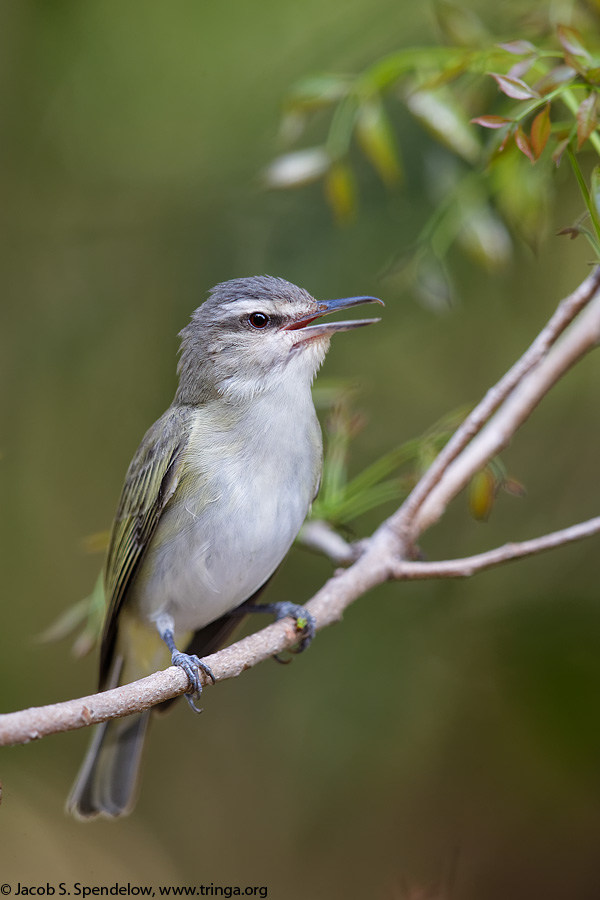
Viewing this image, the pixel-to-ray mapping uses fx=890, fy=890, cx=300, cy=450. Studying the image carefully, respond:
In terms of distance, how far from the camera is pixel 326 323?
2889 millimetres

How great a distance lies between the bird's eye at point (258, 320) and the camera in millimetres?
2971

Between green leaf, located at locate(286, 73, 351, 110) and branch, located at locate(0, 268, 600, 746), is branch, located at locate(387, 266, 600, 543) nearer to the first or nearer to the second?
branch, located at locate(0, 268, 600, 746)

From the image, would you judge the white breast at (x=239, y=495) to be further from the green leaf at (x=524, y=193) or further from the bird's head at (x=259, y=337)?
the green leaf at (x=524, y=193)

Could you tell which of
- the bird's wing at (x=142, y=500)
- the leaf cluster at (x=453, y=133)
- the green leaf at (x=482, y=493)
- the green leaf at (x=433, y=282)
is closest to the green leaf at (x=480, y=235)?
the leaf cluster at (x=453, y=133)

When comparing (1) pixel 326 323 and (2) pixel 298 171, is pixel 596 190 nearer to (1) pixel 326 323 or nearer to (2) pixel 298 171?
(1) pixel 326 323

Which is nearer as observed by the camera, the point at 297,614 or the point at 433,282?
the point at 297,614

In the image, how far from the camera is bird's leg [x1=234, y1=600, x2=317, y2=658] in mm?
2832

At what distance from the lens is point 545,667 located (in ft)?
13.3

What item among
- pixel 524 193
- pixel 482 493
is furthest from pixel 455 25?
pixel 482 493

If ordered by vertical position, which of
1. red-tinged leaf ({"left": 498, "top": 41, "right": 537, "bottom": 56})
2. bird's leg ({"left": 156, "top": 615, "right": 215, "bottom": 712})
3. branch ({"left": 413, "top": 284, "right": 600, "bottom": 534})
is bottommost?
bird's leg ({"left": 156, "top": 615, "right": 215, "bottom": 712})

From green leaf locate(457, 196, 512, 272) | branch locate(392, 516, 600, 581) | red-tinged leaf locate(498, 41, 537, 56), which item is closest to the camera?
red-tinged leaf locate(498, 41, 537, 56)

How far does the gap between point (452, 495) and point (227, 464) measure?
2.47 feet

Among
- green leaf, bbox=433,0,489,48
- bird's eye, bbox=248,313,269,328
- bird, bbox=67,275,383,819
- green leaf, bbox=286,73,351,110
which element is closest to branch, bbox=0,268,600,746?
bird, bbox=67,275,383,819

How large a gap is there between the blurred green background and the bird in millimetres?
1473
